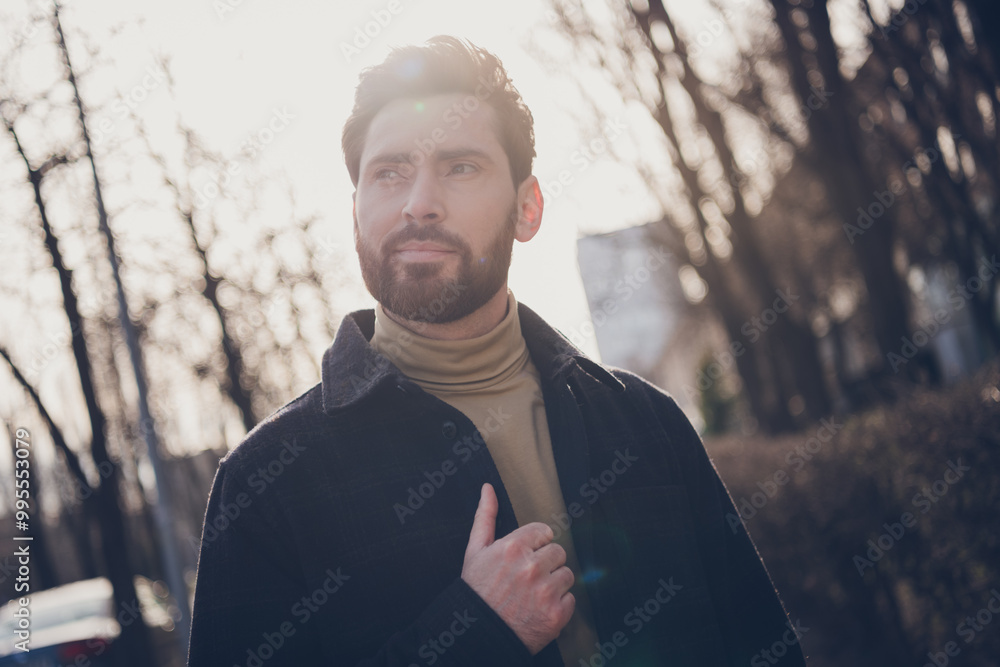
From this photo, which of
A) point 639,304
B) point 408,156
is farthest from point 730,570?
point 639,304

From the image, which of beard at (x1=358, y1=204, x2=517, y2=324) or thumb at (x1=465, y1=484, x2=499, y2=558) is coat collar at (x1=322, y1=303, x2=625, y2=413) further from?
thumb at (x1=465, y1=484, x2=499, y2=558)

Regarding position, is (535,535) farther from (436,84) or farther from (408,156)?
(436,84)

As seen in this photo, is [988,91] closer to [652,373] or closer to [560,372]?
[560,372]

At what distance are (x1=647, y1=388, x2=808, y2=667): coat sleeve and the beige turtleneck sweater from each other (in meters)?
0.41

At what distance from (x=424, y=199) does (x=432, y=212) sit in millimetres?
39

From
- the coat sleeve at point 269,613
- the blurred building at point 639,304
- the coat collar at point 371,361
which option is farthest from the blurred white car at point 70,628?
the coat sleeve at point 269,613

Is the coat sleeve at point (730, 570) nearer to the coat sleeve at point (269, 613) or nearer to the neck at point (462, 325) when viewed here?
the neck at point (462, 325)

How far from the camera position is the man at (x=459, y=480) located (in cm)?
173

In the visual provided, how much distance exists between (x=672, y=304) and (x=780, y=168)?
1051 cm

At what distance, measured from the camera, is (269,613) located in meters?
1.73

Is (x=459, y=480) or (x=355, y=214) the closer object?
(x=459, y=480)

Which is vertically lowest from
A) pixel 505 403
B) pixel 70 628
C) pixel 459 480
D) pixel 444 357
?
pixel 70 628

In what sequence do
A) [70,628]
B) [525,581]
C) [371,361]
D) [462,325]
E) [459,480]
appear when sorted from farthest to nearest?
[70,628]
[462,325]
[371,361]
[459,480]
[525,581]

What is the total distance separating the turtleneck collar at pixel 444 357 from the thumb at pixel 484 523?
15.9 inches
